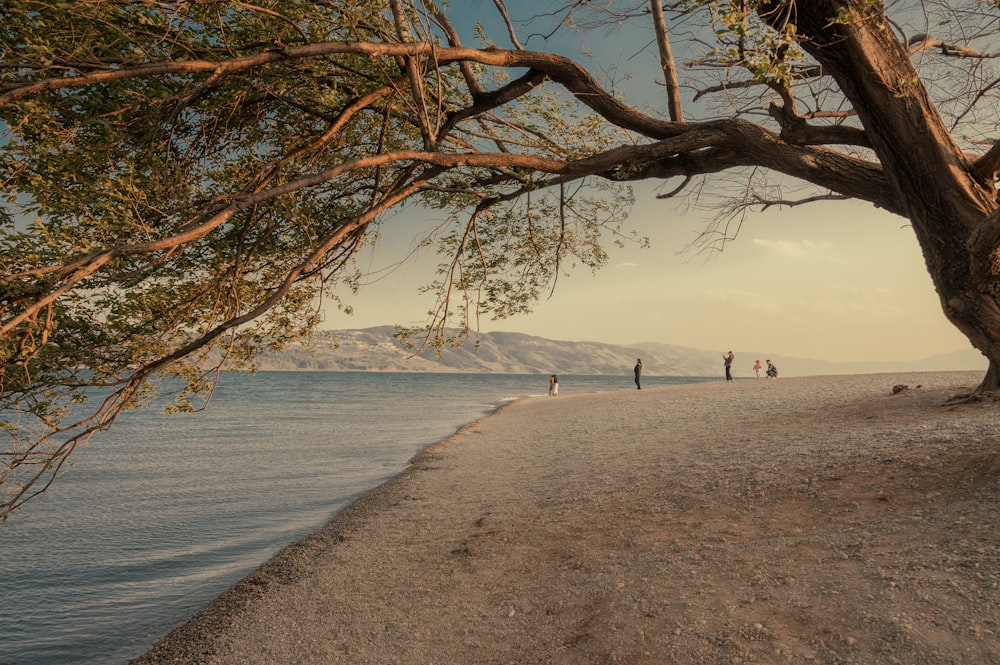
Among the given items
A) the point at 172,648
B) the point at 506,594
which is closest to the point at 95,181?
the point at 172,648

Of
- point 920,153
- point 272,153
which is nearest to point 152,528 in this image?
point 272,153

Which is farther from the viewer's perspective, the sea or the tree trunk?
the sea

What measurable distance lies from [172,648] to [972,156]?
39.7 ft

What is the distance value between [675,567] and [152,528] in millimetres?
12813

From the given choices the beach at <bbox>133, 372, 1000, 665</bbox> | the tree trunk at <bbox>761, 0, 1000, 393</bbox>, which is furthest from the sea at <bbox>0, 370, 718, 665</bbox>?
the tree trunk at <bbox>761, 0, 1000, 393</bbox>

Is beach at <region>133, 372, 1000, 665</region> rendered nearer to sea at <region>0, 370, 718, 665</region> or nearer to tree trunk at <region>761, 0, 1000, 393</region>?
sea at <region>0, 370, 718, 665</region>

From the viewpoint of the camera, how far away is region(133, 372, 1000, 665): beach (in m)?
4.64

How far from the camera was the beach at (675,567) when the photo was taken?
15.2 ft

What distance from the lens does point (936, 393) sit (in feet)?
54.5

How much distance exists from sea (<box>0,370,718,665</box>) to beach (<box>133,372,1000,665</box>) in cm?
130

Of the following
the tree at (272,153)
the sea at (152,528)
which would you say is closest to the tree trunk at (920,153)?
the tree at (272,153)

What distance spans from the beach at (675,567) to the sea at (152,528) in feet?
4.25

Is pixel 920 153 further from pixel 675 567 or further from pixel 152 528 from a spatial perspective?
pixel 152 528

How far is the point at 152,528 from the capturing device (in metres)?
13.7
